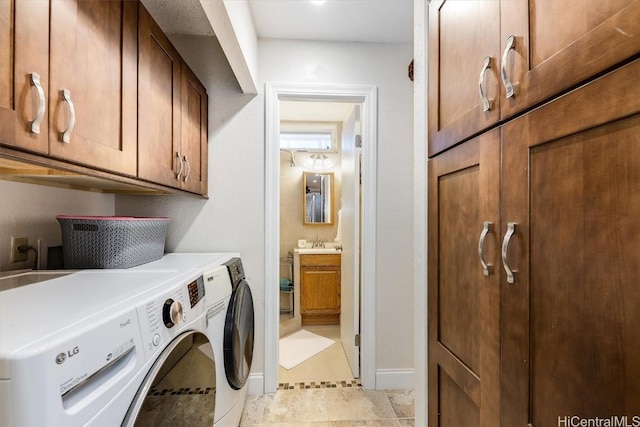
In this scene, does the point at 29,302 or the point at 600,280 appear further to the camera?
the point at 29,302

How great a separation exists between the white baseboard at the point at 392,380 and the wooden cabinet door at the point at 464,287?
0.98 metres

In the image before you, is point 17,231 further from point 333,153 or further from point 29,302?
point 333,153

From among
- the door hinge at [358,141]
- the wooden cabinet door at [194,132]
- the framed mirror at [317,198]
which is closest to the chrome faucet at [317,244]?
the framed mirror at [317,198]

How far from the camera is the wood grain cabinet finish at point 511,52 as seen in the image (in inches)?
18.6

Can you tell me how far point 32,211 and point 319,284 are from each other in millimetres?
2430

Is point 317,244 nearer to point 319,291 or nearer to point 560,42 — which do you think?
point 319,291

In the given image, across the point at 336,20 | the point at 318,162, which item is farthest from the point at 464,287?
the point at 318,162

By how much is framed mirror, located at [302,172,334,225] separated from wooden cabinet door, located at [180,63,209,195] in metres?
1.73

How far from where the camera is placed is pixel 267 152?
6.31ft

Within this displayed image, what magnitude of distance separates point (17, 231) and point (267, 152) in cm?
126

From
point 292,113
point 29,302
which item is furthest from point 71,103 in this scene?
point 292,113

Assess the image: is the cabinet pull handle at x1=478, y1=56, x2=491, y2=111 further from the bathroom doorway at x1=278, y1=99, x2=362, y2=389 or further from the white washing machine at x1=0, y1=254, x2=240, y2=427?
the bathroom doorway at x1=278, y1=99, x2=362, y2=389

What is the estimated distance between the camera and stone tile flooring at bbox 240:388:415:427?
5.45ft

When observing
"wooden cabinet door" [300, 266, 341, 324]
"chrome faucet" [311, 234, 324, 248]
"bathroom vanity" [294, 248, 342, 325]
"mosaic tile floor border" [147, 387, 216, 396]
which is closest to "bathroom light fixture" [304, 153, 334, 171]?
"chrome faucet" [311, 234, 324, 248]
